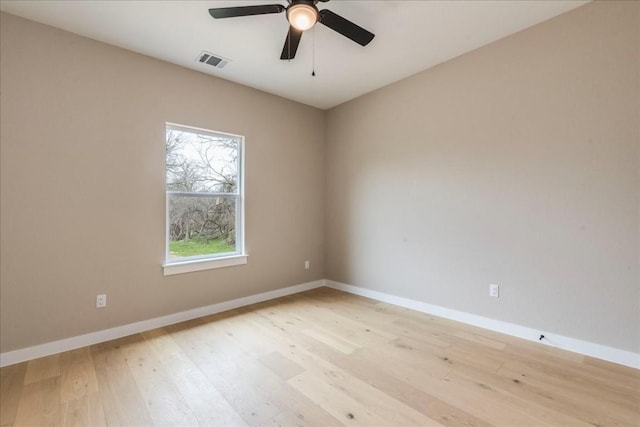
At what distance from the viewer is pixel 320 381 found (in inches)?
78.3

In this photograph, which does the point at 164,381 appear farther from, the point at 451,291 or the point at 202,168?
the point at 451,291

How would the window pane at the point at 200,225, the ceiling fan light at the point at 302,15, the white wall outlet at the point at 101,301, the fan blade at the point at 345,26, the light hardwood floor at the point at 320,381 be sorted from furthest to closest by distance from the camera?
the window pane at the point at 200,225 → the white wall outlet at the point at 101,301 → the fan blade at the point at 345,26 → the ceiling fan light at the point at 302,15 → the light hardwood floor at the point at 320,381

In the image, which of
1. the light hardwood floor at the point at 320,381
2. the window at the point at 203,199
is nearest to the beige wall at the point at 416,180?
the window at the point at 203,199

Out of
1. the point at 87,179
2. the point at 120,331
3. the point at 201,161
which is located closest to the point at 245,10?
the point at 201,161

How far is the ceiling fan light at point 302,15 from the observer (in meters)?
1.84

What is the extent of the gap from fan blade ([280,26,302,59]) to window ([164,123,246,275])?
143 cm

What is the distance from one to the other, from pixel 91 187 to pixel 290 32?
2182 millimetres

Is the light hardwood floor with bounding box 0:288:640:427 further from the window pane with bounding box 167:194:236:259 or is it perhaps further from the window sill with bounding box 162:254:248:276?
the window pane with bounding box 167:194:236:259

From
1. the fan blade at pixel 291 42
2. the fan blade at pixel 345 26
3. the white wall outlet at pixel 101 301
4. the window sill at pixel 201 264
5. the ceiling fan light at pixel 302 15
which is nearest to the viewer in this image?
the ceiling fan light at pixel 302 15

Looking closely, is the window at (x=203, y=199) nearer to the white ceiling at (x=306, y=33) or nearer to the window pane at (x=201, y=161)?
the window pane at (x=201, y=161)

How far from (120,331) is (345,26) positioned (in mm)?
3250

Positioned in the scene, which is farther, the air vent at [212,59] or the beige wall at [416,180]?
the air vent at [212,59]

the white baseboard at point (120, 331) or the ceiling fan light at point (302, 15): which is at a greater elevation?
the ceiling fan light at point (302, 15)

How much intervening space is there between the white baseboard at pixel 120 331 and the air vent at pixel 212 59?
8.71 feet
